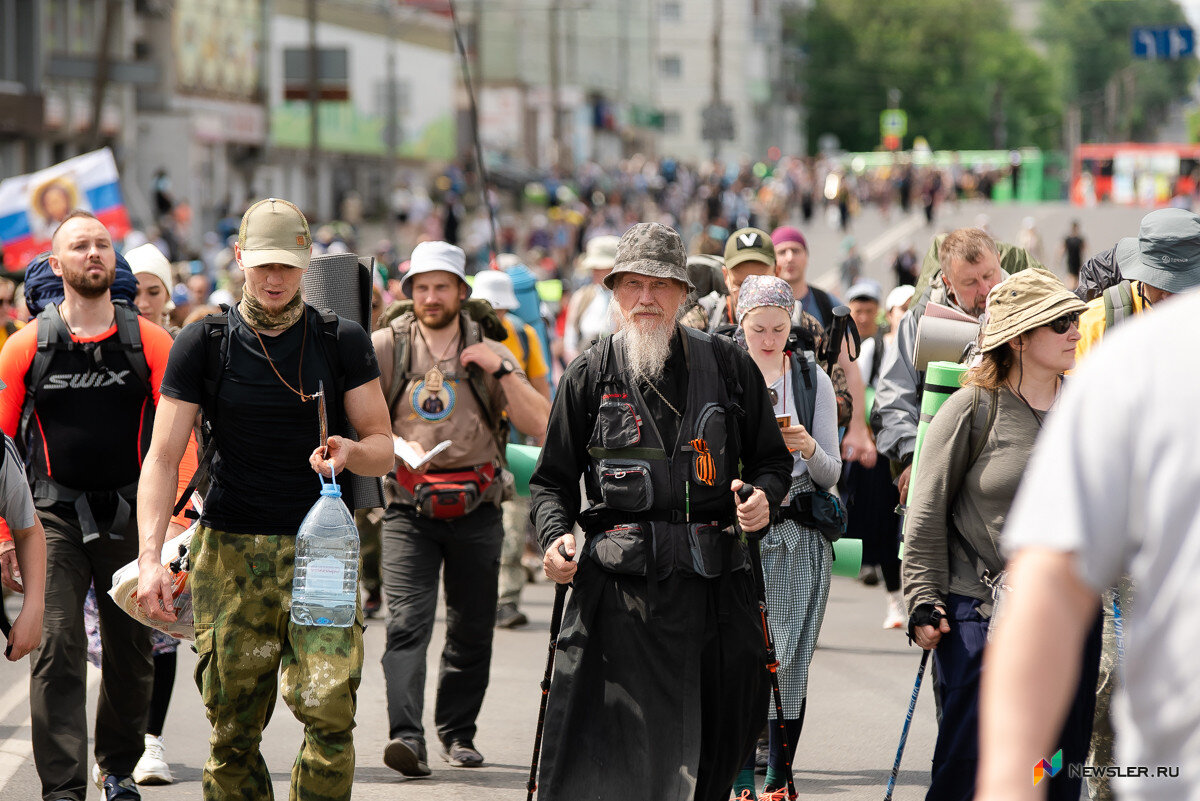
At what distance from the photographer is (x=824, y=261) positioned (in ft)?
140

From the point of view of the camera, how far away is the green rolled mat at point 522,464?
6.86m

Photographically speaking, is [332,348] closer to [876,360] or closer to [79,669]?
[79,669]

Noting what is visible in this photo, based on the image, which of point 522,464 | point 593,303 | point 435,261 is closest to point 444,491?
point 522,464

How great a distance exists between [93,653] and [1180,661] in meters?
5.03

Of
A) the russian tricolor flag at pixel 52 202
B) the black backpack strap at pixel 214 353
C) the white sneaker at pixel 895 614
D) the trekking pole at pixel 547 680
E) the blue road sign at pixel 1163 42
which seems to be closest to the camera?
the trekking pole at pixel 547 680

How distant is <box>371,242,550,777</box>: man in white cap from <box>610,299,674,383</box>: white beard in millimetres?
1752

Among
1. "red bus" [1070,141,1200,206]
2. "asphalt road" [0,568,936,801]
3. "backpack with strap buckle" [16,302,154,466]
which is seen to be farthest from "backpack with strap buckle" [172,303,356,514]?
"red bus" [1070,141,1200,206]

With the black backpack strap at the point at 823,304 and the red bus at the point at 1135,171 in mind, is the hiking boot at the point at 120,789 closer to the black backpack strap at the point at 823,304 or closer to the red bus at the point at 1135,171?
the black backpack strap at the point at 823,304

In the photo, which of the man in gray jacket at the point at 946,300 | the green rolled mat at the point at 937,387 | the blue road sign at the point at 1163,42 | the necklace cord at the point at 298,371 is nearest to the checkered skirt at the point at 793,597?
the man in gray jacket at the point at 946,300

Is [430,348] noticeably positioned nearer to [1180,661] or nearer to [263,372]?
[263,372]

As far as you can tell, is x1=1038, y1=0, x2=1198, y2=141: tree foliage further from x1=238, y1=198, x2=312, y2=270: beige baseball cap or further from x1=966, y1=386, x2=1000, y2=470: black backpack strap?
x1=238, y1=198, x2=312, y2=270: beige baseball cap

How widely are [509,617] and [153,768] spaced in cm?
353

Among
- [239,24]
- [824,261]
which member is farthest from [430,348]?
[239,24]

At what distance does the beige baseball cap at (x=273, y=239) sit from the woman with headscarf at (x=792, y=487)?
1.81 meters
